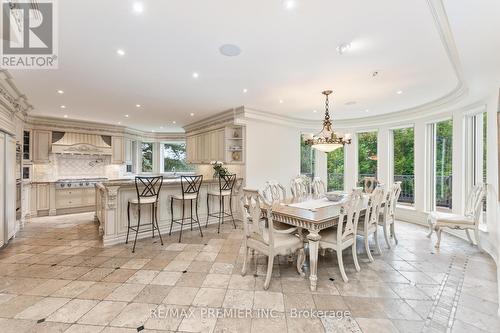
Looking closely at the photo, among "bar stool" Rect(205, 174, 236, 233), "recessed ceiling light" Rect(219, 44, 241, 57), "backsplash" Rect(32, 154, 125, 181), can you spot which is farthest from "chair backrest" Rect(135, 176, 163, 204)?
"backsplash" Rect(32, 154, 125, 181)

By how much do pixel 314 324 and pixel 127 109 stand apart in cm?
555

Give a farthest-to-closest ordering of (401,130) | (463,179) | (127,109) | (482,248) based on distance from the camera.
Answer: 1. (401,130)
2. (127,109)
3. (463,179)
4. (482,248)

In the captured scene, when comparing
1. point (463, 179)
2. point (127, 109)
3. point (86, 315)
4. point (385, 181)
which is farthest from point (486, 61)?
point (127, 109)

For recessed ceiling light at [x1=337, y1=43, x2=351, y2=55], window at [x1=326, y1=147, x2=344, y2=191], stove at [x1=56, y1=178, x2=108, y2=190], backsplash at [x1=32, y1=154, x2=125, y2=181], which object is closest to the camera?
recessed ceiling light at [x1=337, y1=43, x2=351, y2=55]

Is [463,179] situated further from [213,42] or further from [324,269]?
[213,42]

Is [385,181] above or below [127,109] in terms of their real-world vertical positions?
below

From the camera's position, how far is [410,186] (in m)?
5.68

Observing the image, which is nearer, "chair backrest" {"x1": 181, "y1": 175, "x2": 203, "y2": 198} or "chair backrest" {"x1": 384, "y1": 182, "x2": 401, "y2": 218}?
"chair backrest" {"x1": 384, "y1": 182, "x2": 401, "y2": 218}

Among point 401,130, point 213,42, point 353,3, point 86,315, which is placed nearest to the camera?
point 353,3

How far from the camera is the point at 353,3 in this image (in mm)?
1821

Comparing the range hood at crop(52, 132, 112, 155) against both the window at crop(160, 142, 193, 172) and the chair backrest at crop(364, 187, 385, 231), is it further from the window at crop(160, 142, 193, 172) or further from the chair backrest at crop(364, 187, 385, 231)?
the chair backrest at crop(364, 187, 385, 231)

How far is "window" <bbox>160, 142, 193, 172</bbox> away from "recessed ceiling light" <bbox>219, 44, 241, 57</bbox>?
6672 mm

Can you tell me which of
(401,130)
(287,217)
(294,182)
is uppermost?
(401,130)

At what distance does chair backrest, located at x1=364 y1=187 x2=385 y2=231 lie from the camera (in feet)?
9.94
